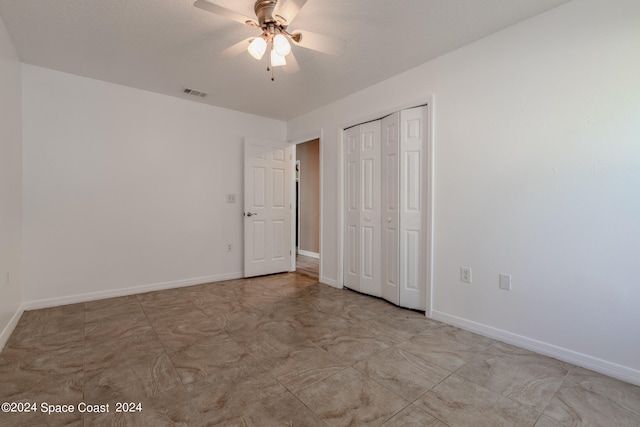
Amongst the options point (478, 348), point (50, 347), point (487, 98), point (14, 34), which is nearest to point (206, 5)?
point (14, 34)

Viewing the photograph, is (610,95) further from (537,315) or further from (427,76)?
(537,315)

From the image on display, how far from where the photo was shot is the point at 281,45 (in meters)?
1.94

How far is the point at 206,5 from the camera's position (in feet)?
5.39

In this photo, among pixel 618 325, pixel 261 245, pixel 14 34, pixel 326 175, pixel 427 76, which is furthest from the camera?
pixel 261 245

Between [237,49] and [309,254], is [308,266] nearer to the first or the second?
[309,254]

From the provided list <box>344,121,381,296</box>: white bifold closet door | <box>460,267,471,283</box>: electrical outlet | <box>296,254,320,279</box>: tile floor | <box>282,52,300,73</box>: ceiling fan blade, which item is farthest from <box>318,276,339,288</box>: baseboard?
<box>282,52,300,73</box>: ceiling fan blade

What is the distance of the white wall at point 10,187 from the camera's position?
7.44 ft

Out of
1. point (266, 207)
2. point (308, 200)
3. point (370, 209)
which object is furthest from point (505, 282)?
point (308, 200)

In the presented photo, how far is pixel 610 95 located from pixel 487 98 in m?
0.77

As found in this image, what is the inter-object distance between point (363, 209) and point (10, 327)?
3537mm

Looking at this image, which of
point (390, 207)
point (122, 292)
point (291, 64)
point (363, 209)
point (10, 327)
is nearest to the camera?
point (291, 64)

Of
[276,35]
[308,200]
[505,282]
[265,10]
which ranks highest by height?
[265,10]

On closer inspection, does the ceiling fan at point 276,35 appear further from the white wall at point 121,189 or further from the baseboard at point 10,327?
the baseboard at point 10,327

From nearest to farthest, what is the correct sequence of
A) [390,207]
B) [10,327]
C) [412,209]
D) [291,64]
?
[291,64] < [10,327] < [412,209] < [390,207]
